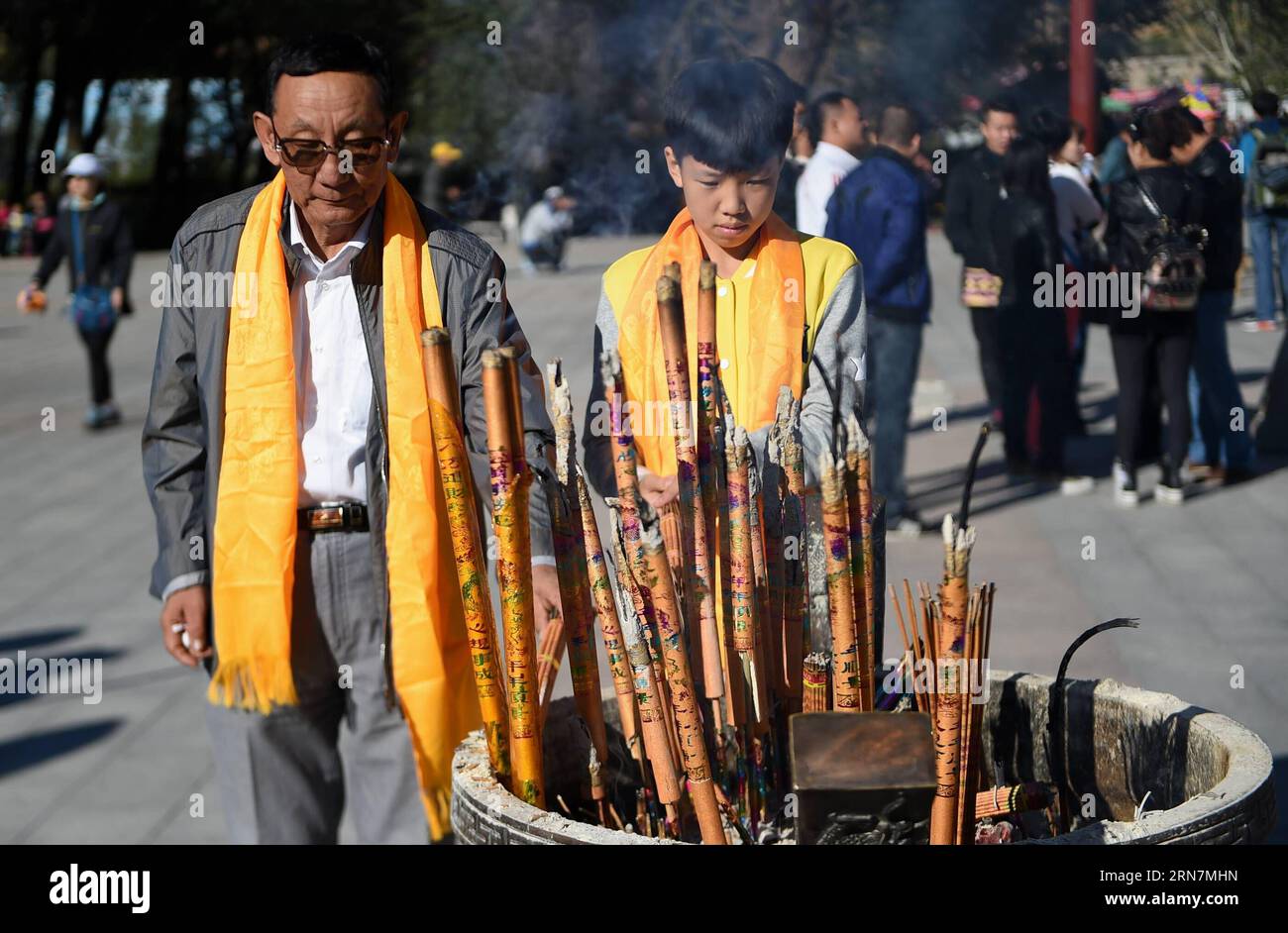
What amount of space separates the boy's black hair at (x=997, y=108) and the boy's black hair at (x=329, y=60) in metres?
5.01

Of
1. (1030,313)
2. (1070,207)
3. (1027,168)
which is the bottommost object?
(1030,313)

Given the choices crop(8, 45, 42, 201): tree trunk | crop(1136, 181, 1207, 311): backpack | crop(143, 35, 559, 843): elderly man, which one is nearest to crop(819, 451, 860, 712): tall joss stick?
crop(143, 35, 559, 843): elderly man

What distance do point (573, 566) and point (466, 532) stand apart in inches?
6.3

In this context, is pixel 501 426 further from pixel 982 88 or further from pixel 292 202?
pixel 982 88

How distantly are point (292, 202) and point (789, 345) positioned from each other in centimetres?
85

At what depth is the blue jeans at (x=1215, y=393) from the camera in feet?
21.7

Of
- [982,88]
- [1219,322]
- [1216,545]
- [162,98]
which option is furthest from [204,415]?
[162,98]

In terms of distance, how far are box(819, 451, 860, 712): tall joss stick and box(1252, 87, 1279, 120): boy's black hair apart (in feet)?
6.41

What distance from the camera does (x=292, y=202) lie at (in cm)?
237

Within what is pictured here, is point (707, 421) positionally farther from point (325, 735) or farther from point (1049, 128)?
point (1049, 128)

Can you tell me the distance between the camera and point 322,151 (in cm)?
215

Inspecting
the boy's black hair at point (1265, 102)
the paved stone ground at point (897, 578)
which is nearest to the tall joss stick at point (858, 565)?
the boy's black hair at point (1265, 102)
